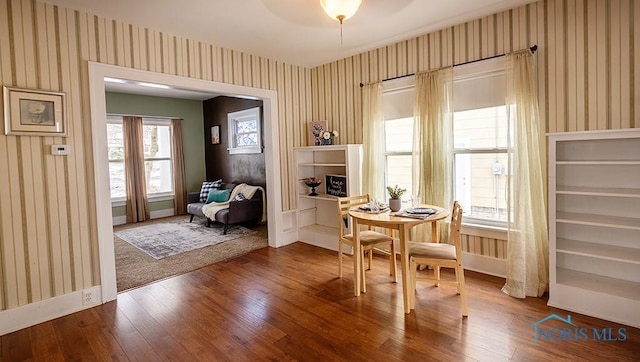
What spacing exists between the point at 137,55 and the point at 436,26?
10.1 feet

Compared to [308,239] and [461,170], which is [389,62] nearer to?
[461,170]

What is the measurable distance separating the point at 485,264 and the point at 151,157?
6846 mm

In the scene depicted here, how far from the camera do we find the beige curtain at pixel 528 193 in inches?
115

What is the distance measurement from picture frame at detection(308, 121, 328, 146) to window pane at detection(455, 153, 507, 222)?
1.93 meters

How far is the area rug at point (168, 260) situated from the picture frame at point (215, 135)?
9.64 feet

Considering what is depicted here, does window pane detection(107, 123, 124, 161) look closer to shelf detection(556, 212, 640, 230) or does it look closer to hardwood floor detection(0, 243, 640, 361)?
hardwood floor detection(0, 243, 640, 361)

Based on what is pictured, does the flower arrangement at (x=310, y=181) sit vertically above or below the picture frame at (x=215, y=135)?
below

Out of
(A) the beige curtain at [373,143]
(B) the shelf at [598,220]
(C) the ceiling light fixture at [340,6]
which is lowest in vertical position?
(B) the shelf at [598,220]

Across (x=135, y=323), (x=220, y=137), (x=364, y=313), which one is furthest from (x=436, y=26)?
(x=220, y=137)

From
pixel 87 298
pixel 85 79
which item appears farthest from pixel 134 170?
pixel 87 298

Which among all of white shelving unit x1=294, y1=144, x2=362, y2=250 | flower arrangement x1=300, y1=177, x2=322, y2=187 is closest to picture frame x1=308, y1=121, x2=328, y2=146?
white shelving unit x1=294, y1=144, x2=362, y2=250

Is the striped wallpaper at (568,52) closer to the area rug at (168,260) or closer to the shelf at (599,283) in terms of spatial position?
the shelf at (599,283)

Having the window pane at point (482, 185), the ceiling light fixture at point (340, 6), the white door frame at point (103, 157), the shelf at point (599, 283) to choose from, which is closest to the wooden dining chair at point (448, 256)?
the shelf at point (599, 283)

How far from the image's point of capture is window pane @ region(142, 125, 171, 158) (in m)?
7.23
